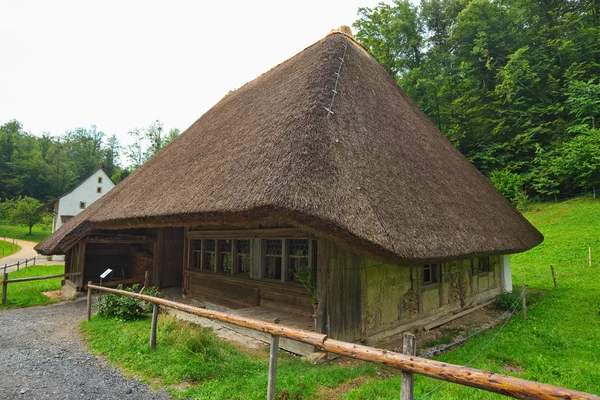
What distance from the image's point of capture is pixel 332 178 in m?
4.97

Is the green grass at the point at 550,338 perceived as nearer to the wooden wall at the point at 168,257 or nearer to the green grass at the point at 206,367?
the green grass at the point at 206,367

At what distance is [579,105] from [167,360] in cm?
2496

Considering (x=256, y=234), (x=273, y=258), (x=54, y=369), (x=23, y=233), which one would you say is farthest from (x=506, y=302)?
(x=23, y=233)

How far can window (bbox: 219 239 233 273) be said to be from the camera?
840cm

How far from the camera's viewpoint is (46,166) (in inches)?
1971

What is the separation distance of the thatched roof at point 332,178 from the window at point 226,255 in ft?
5.91

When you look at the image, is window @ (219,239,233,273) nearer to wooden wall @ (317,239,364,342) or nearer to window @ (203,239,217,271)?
window @ (203,239,217,271)

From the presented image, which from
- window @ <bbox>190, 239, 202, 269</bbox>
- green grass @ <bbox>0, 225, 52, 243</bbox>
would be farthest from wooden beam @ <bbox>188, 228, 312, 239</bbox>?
green grass @ <bbox>0, 225, 52, 243</bbox>

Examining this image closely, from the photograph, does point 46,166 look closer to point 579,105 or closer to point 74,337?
point 74,337

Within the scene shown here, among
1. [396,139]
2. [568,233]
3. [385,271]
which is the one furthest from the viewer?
[568,233]

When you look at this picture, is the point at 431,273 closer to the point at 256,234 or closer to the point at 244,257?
the point at 256,234

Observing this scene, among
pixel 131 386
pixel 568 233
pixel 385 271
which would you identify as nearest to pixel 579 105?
pixel 568 233

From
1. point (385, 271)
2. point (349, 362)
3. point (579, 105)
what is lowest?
point (349, 362)

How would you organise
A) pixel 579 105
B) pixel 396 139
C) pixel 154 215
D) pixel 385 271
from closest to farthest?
pixel 385 271 → pixel 154 215 → pixel 396 139 → pixel 579 105
